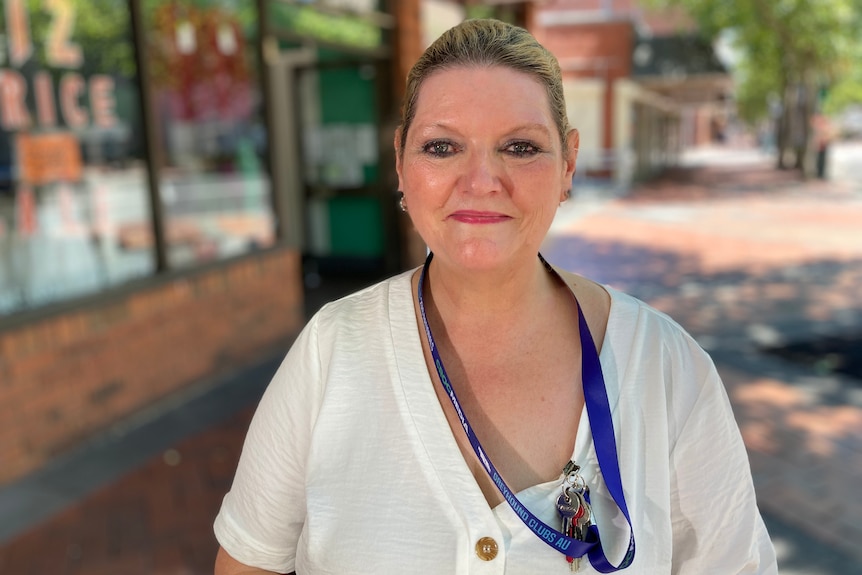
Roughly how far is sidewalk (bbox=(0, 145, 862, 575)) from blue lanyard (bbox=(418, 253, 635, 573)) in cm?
230

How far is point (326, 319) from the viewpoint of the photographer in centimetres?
148

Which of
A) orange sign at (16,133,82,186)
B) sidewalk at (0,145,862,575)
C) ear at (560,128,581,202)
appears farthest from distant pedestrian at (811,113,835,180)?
ear at (560,128,581,202)

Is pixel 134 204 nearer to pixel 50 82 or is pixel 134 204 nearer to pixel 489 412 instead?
pixel 50 82

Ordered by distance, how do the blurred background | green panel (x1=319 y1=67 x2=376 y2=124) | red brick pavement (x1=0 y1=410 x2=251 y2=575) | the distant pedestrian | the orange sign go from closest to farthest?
red brick pavement (x1=0 y1=410 x2=251 y2=575), the blurred background, the orange sign, green panel (x1=319 y1=67 x2=376 y2=124), the distant pedestrian

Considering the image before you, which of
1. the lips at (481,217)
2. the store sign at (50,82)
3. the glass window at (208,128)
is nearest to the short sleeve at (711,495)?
the lips at (481,217)

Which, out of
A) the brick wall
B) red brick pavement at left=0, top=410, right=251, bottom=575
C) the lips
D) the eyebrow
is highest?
the eyebrow

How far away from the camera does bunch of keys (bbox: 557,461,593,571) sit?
1.24 meters

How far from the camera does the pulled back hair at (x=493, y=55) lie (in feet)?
4.30

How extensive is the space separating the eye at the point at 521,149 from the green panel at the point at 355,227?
7.15 meters

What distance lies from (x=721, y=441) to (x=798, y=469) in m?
3.08

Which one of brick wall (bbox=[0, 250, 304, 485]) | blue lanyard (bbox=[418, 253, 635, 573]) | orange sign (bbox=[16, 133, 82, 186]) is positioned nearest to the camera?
blue lanyard (bbox=[418, 253, 635, 573])

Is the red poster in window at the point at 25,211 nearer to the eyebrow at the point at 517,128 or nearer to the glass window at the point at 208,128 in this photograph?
the glass window at the point at 208,128

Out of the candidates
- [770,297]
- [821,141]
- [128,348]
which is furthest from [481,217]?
[821,141]

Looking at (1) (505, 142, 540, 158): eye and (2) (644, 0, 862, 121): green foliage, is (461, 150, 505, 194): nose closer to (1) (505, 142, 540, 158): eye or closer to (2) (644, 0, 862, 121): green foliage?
(1) (505, 142, 540, 158): eye
